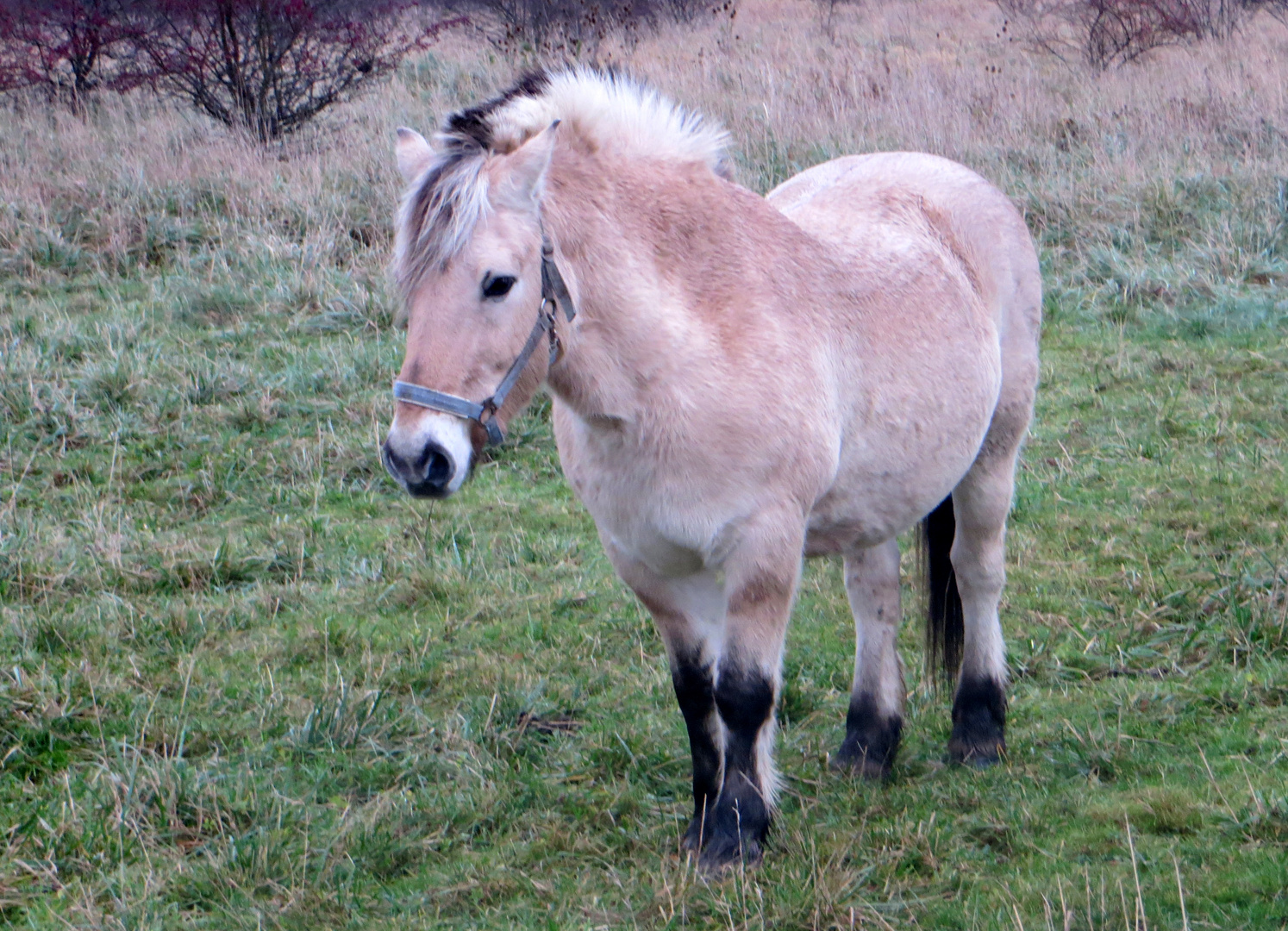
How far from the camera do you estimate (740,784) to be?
294 cm

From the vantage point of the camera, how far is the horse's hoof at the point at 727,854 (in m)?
2.91

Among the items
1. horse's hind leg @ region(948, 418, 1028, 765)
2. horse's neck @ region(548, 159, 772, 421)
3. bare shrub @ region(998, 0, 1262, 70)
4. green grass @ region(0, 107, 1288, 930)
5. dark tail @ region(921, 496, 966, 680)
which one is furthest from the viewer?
bare shrub @ region(998, 0, 1262, 70)

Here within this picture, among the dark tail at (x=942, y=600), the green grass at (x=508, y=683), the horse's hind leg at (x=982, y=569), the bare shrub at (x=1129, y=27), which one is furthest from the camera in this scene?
the bare shrub at (x=1129, y=27)

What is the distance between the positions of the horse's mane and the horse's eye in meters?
0.09

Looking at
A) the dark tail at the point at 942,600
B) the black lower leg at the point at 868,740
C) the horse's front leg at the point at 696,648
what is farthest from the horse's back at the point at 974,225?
the horse's front leg at the point at 696,648

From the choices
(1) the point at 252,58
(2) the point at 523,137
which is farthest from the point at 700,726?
(1) the point at 252,58

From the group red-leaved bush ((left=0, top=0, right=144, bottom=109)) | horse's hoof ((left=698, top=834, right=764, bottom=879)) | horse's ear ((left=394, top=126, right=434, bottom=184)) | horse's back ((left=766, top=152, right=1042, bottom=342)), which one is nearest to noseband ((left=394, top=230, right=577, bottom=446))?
horse's ear ((left=394, top=126, right=434, bottom=184))

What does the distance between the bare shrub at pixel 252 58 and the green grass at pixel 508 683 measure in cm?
467

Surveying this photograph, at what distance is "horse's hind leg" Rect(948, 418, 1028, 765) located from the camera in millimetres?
3740

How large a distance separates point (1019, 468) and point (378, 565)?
9.63 ft

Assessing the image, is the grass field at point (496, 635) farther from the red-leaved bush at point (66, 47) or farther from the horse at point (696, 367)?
the red-leaved bush at point (66, 47)

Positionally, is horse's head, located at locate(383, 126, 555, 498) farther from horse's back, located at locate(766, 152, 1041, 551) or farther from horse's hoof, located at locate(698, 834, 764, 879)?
horse's hoof, located at locate(698, 834, 764, 879)

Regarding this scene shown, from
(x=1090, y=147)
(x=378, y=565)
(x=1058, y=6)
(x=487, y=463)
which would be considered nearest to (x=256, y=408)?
(x=487, y=463)

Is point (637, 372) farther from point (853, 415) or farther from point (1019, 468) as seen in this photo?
point (1019, 468)
